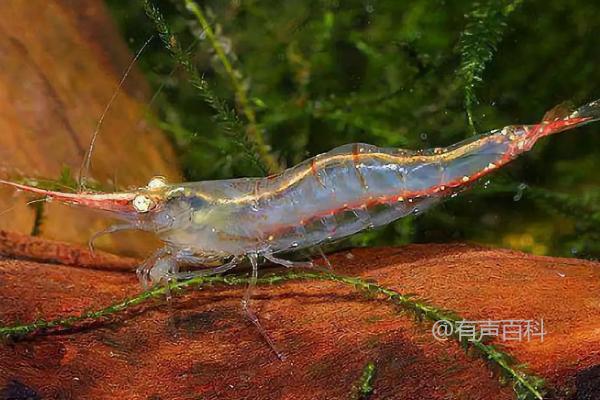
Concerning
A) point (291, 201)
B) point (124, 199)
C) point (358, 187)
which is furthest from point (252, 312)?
point (124, 199)

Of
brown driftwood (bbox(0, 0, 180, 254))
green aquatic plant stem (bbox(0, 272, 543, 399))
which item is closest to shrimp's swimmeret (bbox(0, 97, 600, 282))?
green aquatic plant stem (bbox(0, 272, 543, 399))

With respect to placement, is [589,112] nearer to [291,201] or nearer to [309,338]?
[291,201]

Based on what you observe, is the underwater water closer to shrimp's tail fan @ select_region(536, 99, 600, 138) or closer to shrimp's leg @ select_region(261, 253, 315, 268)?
shrimp's leg @ select_region(261, 253, 315, 268)

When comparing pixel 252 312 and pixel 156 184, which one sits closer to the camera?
pixel 252 312

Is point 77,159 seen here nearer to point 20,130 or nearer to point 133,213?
point 20,130

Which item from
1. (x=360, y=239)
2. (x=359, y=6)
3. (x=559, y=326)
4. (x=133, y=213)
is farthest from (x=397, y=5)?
(x=559, y=326)

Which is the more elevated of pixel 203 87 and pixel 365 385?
pixel 203 87
